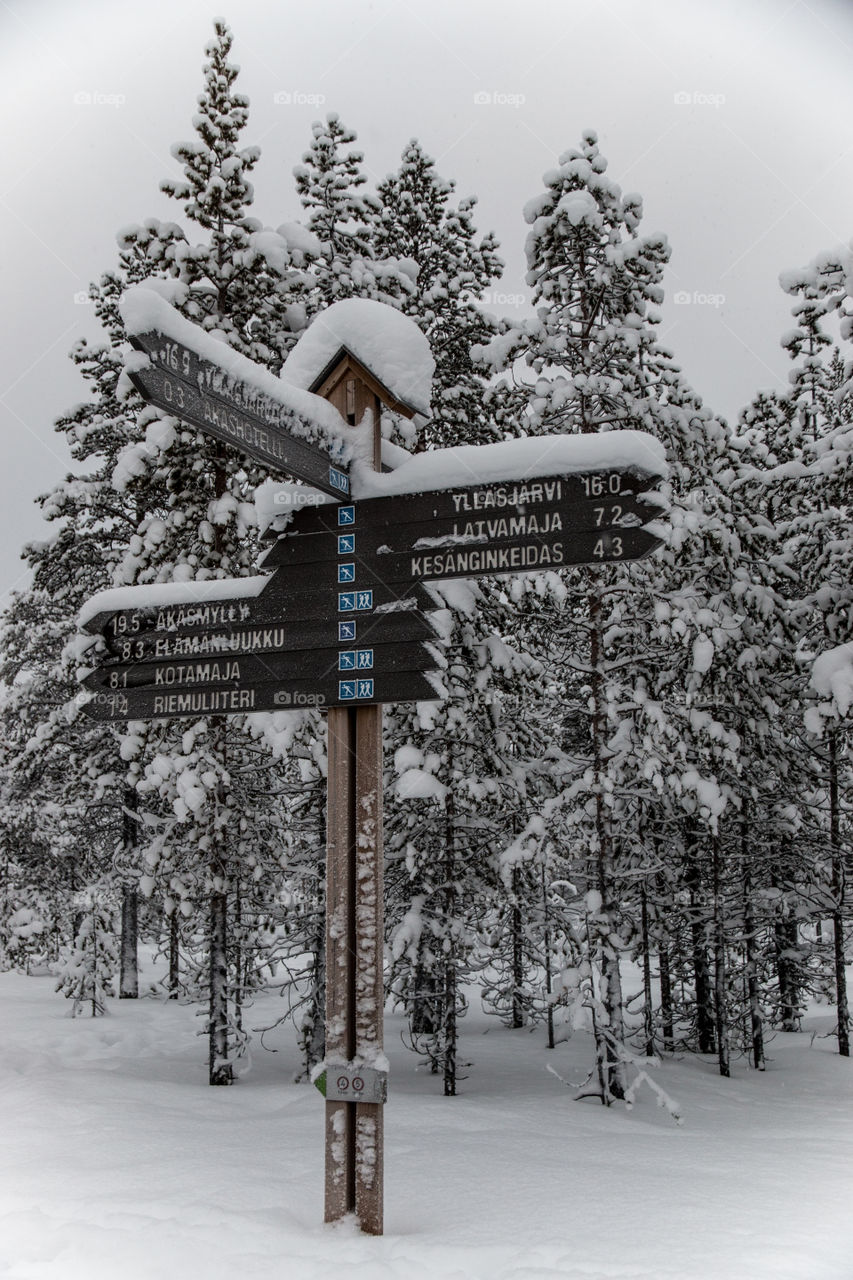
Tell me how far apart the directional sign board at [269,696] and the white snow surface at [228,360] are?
141cm

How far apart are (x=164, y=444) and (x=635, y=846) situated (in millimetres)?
9138

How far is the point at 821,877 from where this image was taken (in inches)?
590

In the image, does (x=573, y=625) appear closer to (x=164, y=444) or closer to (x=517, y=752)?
(x=517, y=752)

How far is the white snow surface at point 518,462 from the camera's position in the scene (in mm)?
4945

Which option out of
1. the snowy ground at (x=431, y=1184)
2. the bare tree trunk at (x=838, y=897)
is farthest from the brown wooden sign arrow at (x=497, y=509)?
the bare tree trunk at (x=838, y=897)

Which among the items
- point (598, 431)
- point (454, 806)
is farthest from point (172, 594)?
point (454, 806)

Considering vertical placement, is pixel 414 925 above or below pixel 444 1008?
above

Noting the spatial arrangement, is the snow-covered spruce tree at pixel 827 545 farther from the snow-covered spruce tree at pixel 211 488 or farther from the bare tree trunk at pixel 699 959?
the snow-covered spruce tree at pixel 211 488

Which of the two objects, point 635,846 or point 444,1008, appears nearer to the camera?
point 444,1008

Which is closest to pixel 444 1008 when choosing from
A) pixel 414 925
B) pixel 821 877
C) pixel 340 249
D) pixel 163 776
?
pixel 414 925

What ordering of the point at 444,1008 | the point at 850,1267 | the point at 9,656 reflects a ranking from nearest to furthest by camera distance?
the point at 850,1267
the point at 444,1008
the point at 9,656

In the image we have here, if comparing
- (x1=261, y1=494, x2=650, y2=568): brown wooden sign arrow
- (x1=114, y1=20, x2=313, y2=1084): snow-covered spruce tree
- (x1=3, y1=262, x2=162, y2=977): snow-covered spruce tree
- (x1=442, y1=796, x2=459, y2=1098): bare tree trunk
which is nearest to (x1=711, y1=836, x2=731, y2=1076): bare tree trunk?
(x1=442, y1=796, x2=459, y2=1098): bare tree trunk


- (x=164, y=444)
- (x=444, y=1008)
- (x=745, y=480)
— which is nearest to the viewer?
(x=164, y=444)

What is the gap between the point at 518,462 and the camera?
5254 mm
